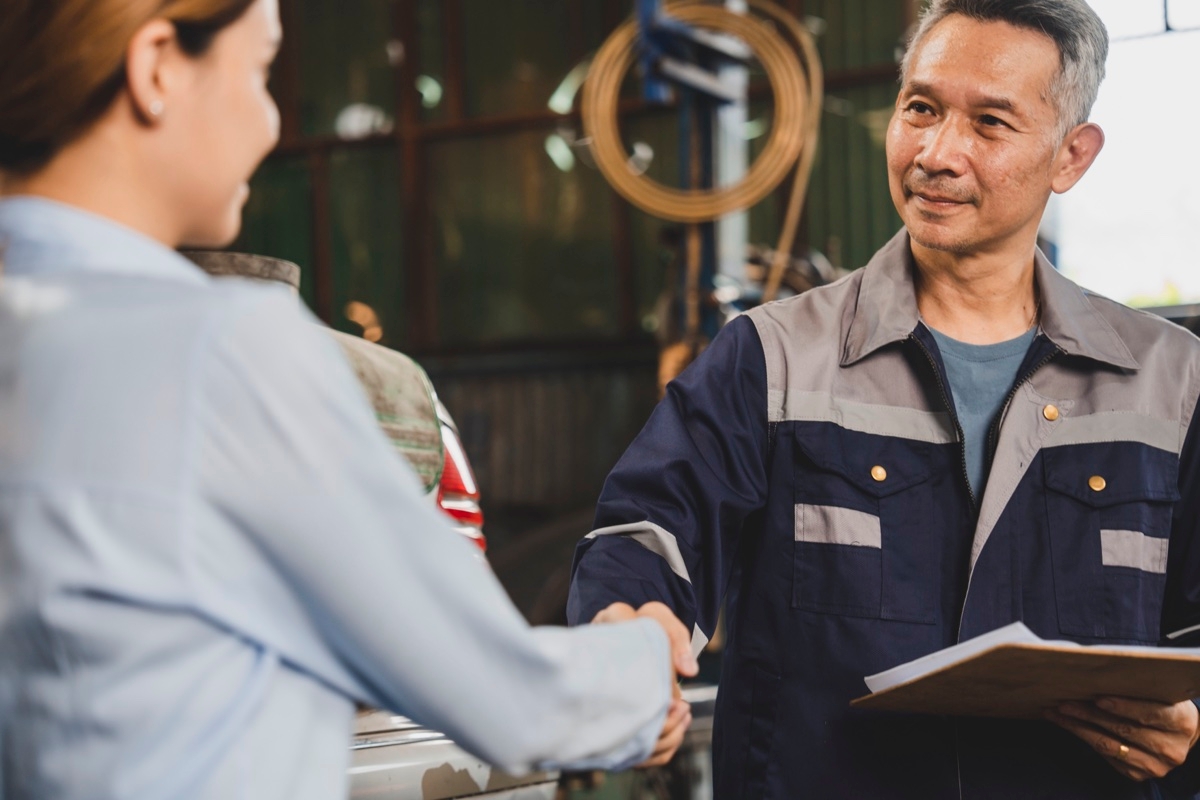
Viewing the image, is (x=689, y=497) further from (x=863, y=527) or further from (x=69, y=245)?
(x=69, y=245)

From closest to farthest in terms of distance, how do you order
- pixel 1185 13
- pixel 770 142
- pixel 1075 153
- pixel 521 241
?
1. pixel 1075 153
2. pixel 1185 13
3. pixel 770 142
4. pixel 521 241

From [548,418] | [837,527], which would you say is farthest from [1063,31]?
[548,418]

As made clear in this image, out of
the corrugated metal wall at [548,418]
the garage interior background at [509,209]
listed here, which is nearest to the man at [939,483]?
the garage interior background at [509,209]

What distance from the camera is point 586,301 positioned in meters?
9.00

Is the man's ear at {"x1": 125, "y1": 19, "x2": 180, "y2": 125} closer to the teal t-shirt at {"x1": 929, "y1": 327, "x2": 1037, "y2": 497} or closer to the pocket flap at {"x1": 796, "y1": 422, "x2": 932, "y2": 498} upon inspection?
the pocket flap at {"x1": 796, "y1": 422, "x2": 932, "y2": 498}

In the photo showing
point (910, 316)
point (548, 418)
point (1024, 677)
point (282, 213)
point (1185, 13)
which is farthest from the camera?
point (282, 213)

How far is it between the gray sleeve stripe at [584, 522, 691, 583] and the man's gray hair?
84 cm

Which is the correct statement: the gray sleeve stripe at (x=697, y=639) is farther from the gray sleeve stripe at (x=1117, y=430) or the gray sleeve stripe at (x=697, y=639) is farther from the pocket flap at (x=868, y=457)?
the gray sleeve stripe at (x=1117, y=430)

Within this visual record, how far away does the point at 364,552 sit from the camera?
944 millimetres

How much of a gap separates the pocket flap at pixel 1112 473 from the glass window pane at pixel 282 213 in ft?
27.8

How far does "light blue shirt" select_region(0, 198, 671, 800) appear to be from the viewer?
2.89 feet

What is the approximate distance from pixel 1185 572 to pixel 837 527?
502 millimetres

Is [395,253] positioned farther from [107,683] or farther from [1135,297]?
[107,683]

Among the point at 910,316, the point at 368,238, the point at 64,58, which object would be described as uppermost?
the point at 64,58
